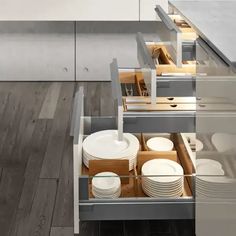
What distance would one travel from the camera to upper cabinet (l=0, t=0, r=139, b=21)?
4137 millimetres

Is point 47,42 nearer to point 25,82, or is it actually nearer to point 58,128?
point 25,82

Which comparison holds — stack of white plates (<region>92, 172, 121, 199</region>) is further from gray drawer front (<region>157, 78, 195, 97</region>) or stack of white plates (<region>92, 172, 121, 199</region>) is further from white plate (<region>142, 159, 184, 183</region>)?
gray drawer front (<region>157, 78, 195, 97</region>)

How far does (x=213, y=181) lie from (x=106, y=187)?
2.04 ft

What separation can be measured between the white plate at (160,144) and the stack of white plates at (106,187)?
47cm

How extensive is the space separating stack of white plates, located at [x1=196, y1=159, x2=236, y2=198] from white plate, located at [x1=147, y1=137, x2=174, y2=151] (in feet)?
2.54

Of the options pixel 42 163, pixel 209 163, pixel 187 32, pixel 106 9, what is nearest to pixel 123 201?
pixel 209 163

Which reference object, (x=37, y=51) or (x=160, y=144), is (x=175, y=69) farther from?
(x=37, y=51)

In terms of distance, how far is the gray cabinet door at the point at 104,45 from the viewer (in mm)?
4500

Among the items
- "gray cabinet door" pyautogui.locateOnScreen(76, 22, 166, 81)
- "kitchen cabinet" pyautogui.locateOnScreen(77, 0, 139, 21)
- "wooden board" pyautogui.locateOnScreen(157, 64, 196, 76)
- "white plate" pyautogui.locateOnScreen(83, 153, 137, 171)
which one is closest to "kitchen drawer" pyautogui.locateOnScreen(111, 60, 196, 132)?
"wooden board" pyautogui.locateOnScreen(157, 64, 196, 76)

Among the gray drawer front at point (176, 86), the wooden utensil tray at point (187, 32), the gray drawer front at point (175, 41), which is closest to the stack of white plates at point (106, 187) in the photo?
the gray drawer front at point (176, 86)

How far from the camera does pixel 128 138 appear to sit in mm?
2225

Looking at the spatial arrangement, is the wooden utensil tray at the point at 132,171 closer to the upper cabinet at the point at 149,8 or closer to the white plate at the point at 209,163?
the white plate at the point at 209,163

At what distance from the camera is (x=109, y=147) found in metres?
2.15

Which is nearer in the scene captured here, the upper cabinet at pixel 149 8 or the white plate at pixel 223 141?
the white plate at pixel 223 141
